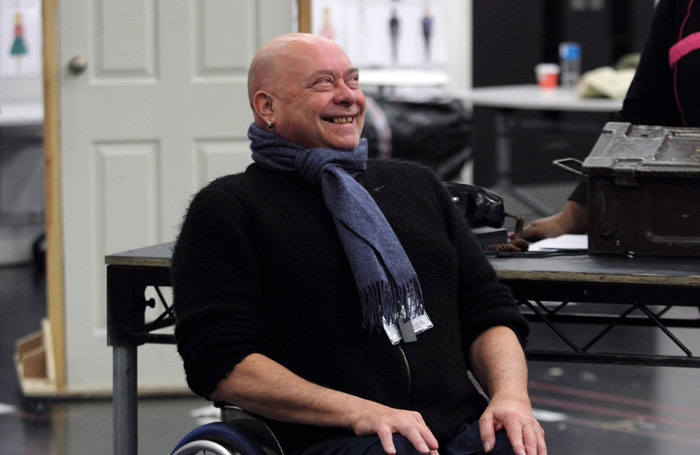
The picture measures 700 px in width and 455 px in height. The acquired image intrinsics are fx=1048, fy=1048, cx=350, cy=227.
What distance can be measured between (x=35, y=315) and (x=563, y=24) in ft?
19.4

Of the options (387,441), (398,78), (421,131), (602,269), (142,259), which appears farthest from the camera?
(398,78)

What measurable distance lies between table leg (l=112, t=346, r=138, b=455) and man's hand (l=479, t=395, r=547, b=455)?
0.95 metres

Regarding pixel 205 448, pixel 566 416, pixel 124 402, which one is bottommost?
pixel 566 416

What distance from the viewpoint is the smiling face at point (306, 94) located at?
2033 millimetres

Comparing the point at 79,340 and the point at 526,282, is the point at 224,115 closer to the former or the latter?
the point at 79,340

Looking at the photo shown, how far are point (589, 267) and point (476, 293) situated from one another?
0.89ft

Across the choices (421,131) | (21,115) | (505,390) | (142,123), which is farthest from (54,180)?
(421,131)

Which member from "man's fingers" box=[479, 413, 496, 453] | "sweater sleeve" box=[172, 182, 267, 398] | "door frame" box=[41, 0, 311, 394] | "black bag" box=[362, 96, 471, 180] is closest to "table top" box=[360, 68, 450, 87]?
"black bag" box=[362, 96, 471, 180]

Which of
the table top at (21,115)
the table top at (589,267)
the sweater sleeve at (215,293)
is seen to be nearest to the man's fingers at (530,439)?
the table top at (589,267)

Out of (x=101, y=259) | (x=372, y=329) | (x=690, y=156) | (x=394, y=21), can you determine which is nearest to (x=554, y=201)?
(x=394, y=21)

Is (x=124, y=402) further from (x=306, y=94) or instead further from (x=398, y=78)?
(x=398, y=78)

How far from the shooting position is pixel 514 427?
183cm

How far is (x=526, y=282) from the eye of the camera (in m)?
2.19

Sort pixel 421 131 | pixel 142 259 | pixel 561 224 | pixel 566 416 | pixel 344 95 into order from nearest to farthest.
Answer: pixel 344 95, pixel 142 259, pixel 561 224, pixel 566 416, pixel 421 131
